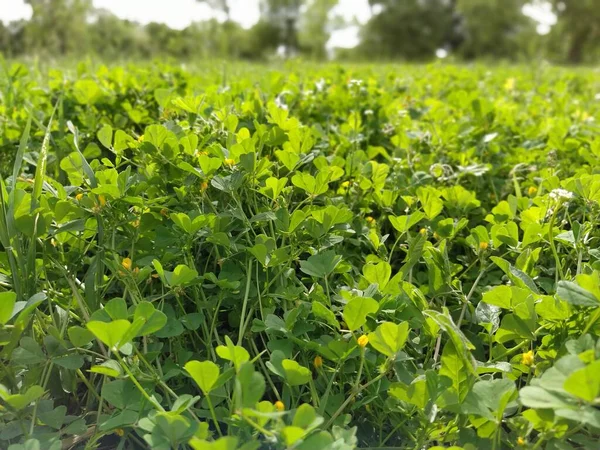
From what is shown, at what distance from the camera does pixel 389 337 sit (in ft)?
2.83

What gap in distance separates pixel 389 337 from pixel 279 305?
1.10 ft

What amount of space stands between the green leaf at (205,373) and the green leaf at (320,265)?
0.33 metres

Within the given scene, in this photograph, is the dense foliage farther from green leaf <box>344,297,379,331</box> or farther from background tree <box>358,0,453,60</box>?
background tree <box>358,0,453,60</box>

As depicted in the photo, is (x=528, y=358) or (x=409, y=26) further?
(x=409, y=26)

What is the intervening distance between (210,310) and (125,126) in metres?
1.22

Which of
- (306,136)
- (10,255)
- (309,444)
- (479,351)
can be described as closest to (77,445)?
(10,255)

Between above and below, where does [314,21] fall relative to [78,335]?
above

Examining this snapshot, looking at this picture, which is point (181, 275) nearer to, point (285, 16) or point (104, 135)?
point (104, 135)

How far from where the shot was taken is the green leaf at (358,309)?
89cm

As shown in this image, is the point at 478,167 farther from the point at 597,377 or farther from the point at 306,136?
the point at 597,377

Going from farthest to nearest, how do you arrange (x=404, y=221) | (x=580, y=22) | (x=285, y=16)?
(x=285, y=16) → (x=580, y=22) → (x=404, y=221)

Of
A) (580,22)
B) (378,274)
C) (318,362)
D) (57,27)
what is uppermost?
(580,22)

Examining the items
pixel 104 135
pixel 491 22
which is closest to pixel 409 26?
pixel 491 22

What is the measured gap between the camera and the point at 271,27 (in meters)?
39.7
